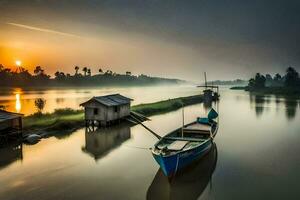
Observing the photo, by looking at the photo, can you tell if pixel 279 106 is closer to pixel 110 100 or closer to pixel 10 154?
pixel 110 100

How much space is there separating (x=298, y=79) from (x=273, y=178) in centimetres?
12580

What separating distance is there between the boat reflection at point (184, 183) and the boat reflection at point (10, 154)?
12.8m

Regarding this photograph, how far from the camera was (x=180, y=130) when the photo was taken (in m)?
24.8

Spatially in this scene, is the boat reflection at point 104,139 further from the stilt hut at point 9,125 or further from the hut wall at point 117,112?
the stilt hut at point 9,125

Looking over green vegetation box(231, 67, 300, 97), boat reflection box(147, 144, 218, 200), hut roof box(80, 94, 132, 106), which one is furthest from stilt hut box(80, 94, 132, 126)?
green vegetation box(231, 67, 300, 97)

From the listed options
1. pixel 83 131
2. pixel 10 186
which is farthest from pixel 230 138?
pixel 10 186

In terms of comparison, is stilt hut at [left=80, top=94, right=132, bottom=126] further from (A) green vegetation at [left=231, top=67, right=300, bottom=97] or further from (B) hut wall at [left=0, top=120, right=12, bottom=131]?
(A) green vegetation at [left=231, top=67, right=300, bottom=97]

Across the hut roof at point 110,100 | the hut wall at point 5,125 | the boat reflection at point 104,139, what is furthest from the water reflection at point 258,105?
the hut wall at point 5,125

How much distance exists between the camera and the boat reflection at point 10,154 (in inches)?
825

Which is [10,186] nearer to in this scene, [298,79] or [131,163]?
[131,163]

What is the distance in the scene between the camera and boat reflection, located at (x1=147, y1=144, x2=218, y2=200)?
1533 cm

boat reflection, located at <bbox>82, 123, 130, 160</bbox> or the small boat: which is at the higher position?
the small boat

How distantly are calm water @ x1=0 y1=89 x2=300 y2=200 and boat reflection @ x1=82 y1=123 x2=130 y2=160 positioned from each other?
0.10 m

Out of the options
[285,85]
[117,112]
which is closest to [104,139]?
[117,112]
